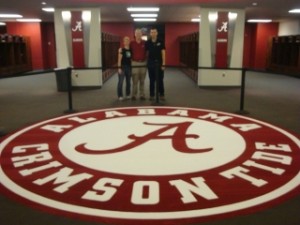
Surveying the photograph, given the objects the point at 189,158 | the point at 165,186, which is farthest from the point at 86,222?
the point at 189,158

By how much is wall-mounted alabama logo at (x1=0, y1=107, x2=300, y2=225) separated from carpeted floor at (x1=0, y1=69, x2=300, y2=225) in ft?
0.45

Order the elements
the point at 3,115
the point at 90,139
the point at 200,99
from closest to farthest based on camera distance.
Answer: the point at 90,139, the point at 3,115, the point at 200,99

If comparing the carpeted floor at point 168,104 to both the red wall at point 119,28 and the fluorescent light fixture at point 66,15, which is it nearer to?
the fluorescent light fixture at point 66,15

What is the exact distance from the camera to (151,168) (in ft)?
10.6

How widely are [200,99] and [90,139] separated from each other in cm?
373

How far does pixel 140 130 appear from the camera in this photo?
458cm

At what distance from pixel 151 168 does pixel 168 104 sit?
3421 mm

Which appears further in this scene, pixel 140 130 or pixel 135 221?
pixel 140 130

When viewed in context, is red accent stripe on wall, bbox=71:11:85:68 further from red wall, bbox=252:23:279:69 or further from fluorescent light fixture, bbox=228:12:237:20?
red wall, bbox=252:23:279:69

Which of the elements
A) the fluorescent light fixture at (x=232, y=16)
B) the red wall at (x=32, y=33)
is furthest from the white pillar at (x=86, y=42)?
the red wall at (x=32, y=33)

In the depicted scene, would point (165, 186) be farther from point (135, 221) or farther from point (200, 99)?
point (200, 99)

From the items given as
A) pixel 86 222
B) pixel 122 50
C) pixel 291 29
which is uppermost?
pixel 291 29

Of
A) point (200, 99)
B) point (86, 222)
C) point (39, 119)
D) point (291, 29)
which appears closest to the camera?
point (86, 222)

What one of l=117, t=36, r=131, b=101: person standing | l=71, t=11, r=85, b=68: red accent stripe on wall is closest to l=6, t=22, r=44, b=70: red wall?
l=71, t=11, r=85, b=68: red accent stripe on wall
